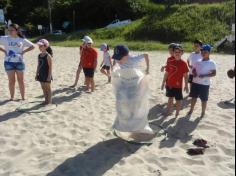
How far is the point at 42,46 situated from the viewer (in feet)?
26.0

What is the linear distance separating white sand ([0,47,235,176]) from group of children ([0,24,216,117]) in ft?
1.50

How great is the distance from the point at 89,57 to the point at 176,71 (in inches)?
114

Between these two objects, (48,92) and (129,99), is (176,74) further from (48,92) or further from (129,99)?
(48,92)

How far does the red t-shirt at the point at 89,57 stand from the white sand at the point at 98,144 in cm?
90

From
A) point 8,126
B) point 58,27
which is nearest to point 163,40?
point 58,27

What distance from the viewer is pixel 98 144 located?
6066mm

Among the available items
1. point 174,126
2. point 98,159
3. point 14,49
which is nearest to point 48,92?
point 14,49

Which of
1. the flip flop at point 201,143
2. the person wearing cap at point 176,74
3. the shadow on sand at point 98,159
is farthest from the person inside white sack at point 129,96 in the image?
the person wearing cap at point 176,74

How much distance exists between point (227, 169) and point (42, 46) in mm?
4395

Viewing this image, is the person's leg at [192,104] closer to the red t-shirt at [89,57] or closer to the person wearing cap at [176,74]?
the person wearing cap at [176,74]

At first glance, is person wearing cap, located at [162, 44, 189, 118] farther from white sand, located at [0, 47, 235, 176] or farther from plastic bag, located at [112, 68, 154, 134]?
plastic bag, located at [112, 68, 154, 134]

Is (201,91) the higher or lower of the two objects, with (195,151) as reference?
higher

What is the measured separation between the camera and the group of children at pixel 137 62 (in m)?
7.09

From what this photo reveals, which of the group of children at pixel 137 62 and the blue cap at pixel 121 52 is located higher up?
the blue cap at pixel 121 52
